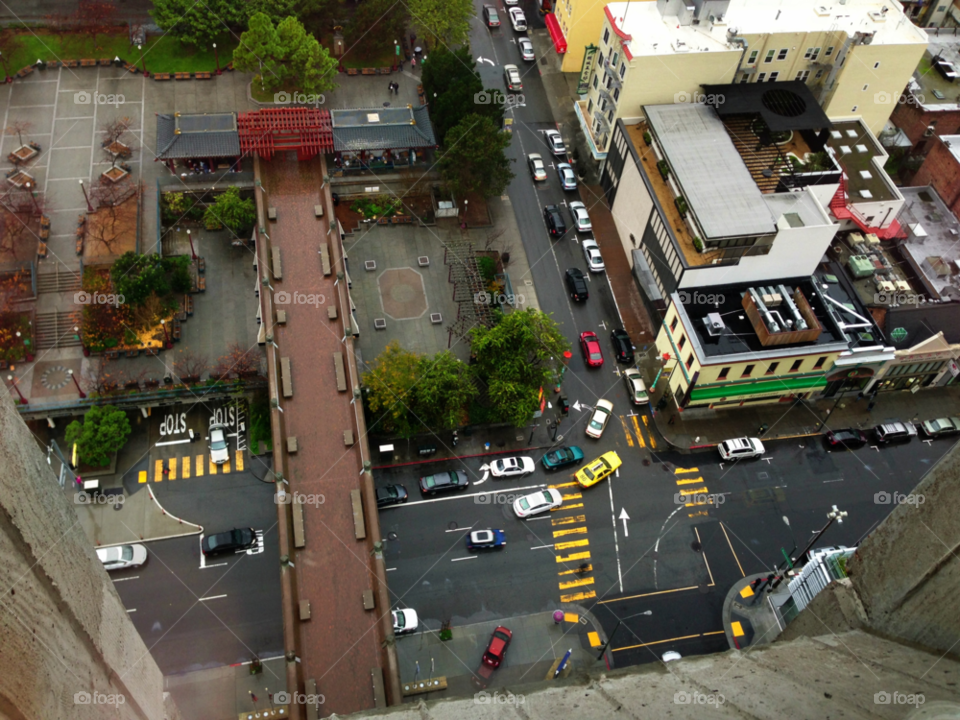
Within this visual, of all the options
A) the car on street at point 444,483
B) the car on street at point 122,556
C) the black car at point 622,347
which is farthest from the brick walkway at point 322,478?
the black car at point 622,347

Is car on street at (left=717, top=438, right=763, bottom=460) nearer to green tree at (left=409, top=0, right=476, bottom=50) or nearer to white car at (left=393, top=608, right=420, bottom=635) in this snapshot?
white car at (left=393, top=608, right=420, bottom=635)

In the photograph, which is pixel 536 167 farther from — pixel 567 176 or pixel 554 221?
pixel 554 221

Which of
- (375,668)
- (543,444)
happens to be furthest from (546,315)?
(375,668)

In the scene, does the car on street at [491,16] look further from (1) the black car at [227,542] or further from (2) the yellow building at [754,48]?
(1) the black car at [227,542]

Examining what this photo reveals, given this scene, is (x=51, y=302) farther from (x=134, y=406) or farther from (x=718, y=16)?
(x=718, y=16)

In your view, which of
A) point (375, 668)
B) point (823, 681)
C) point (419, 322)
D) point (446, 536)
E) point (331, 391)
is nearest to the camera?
point (823, 681)
